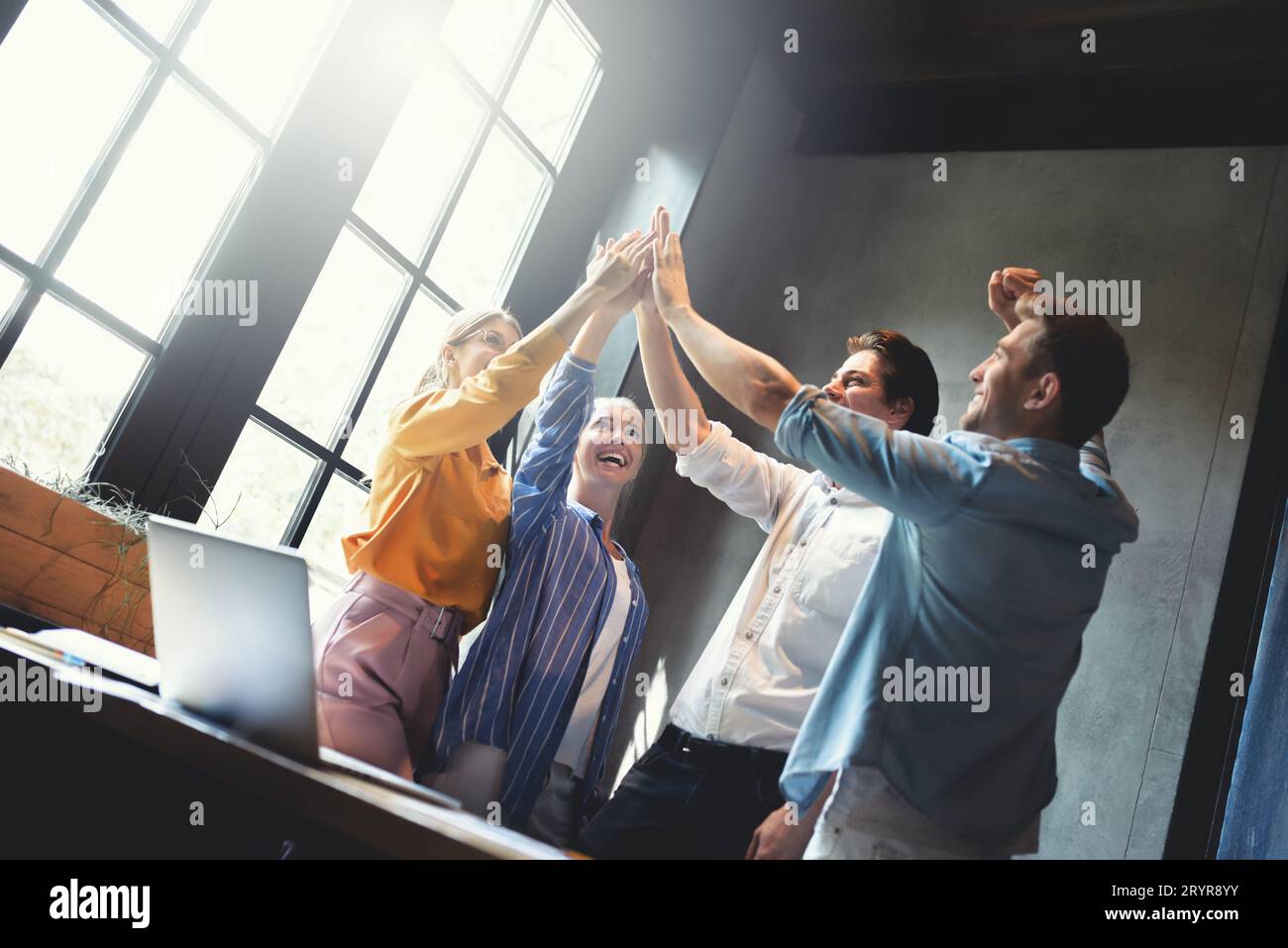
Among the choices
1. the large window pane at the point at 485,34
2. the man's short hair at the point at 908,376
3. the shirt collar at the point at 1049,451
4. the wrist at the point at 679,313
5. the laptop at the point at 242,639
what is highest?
the large window pane at the point at 485,34

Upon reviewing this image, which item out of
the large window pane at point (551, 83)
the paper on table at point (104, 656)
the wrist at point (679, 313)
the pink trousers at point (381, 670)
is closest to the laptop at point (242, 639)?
the paper on table at point (104, 656)

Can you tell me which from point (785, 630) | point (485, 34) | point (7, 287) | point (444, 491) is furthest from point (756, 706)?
point (485, 34)

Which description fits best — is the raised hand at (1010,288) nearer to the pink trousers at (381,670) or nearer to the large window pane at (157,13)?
the pink trousers at (381,670)

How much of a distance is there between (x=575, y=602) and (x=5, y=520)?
1.09 meters

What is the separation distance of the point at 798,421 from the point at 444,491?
0.88 metres

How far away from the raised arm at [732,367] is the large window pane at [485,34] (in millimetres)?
1461

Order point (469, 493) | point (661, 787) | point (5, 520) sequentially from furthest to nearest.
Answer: point (469, 493) → point (5, 520) → point (661, 787)

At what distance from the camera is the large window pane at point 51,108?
199 centimetres

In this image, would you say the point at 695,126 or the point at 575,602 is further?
the point at 695,126

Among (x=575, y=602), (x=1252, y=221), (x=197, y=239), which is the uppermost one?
(x=1252, y=221)

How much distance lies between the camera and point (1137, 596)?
2.64 metres
